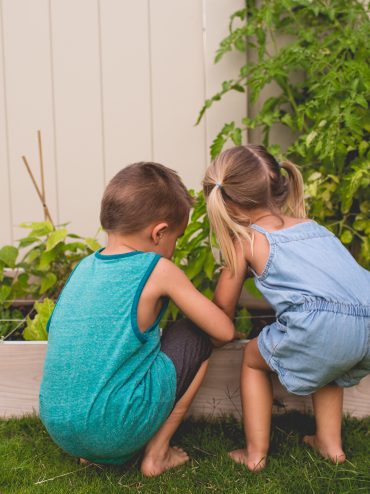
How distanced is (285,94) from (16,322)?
149cm

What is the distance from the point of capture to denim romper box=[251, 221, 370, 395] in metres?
1.81

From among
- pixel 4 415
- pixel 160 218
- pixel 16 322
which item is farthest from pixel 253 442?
pixel 16 322

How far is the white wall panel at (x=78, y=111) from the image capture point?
301 cm

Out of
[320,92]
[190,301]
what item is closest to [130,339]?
[190,301]

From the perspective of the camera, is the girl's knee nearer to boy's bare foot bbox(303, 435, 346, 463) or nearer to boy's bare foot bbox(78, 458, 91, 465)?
boy's bare foot bbox(303, 435, 346, 463)

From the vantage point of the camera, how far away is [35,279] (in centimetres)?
297

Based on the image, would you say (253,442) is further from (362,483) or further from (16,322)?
(16,322)

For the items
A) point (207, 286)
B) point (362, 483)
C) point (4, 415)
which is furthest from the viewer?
point (207, 286)

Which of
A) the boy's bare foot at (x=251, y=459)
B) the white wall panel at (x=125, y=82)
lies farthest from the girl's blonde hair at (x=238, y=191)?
the white wall panel at (x=125, y=82)

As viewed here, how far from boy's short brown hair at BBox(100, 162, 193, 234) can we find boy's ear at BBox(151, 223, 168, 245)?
0.02m

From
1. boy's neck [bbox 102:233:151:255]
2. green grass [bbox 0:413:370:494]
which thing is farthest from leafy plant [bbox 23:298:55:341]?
boy's neck [bbox 102:233:151:255]

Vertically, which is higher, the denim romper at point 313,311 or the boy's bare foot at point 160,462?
the denim romper at point 313,311

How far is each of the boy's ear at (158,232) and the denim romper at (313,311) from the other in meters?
0.28

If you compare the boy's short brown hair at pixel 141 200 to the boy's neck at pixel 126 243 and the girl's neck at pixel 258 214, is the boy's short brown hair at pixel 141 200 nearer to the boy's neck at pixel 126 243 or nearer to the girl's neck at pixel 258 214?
the boy's neck at pixel 126 243
